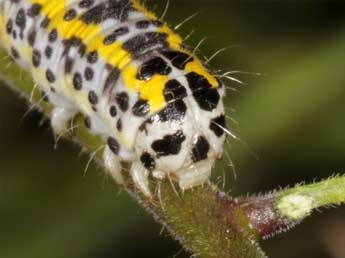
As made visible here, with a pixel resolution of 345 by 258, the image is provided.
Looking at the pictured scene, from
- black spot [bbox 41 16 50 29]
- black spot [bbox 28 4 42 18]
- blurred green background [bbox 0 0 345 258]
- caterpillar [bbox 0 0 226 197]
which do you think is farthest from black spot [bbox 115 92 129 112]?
blurred green background [bbox 0 0 345 258]

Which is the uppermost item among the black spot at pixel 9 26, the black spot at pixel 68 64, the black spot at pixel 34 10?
the black spot at pixel 34 10

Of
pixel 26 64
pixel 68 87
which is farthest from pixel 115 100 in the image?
pixel 26 64

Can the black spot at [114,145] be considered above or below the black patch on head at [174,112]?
below

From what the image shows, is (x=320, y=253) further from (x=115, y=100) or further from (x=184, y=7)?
(x=115, y=100)

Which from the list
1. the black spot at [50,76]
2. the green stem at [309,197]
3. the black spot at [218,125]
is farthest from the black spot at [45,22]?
the green stem at [309,197]

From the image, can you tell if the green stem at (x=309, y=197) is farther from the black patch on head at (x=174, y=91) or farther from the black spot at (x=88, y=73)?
the black spot at (x=88, y=73)

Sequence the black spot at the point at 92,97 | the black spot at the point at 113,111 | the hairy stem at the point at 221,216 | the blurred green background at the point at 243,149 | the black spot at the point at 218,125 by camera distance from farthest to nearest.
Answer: the blurred green background at the point at 243,149, the black spot at the point at 92,97, the black spot at the point at 113,111, the black spot at the point at 218,125, the hairy stem at the point at 221,216

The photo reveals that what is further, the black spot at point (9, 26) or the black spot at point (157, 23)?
the black spot at point (9, 26)

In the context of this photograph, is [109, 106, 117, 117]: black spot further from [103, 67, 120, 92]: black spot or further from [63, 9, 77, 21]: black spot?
[63, 9, 77, 21]: black spot

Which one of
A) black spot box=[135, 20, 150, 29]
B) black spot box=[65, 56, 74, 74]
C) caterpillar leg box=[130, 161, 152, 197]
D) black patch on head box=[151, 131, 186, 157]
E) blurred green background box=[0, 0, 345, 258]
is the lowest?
blurred green background box=[0, 0, 345, 258]
